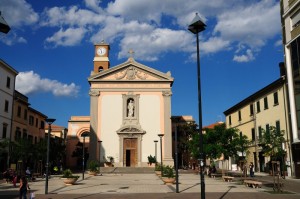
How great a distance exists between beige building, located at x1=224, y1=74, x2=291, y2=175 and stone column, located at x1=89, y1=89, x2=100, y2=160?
781 inches

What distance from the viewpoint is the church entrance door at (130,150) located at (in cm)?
4957

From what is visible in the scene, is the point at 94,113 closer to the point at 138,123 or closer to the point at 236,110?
the point at 138,123

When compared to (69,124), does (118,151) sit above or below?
below

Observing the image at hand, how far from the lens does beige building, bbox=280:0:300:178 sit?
3061 centimetres

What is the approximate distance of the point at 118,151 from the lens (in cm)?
4919

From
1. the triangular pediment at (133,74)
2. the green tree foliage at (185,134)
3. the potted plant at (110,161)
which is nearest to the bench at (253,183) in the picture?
the potted plant at (110,161)

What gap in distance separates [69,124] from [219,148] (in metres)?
39.2

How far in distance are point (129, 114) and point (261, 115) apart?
1842cm

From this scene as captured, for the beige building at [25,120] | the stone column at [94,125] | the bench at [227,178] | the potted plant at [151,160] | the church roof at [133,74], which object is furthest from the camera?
the church roof at [133,74]

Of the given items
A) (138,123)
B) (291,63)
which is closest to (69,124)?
(138,123)

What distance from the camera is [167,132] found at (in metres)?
49.6

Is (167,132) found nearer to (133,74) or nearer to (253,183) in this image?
(133,74)

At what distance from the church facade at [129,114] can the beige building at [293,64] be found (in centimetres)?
2039

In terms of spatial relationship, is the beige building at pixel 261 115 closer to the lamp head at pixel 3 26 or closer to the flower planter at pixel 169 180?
the flower planter at pixel 169 180
